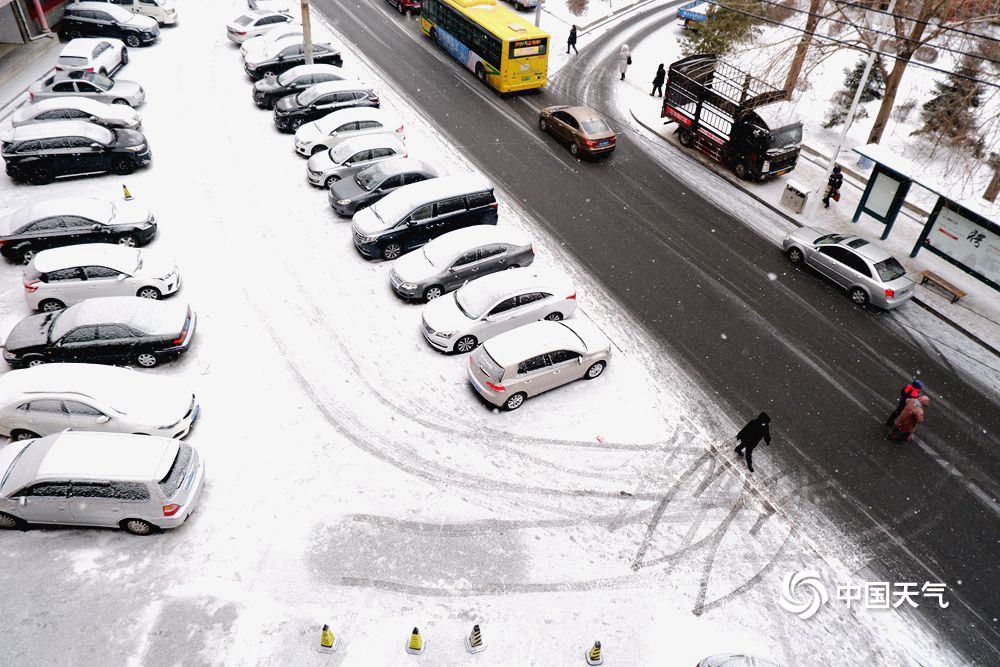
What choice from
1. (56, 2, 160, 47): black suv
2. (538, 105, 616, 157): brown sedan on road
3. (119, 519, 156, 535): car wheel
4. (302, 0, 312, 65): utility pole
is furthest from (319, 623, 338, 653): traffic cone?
(56, 2, 160, 47): black suv

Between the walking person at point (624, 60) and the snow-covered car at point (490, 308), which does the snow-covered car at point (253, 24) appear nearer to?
the walking person at point (624, 60)

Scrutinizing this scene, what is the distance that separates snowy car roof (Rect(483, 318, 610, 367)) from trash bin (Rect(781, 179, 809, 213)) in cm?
1131

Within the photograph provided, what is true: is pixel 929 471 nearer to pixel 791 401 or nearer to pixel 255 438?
pixel 791 401

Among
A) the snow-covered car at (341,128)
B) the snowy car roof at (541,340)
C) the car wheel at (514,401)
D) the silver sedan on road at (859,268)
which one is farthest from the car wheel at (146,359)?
the silver sedan on road at (859,268)

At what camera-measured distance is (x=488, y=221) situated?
20156 millimetres

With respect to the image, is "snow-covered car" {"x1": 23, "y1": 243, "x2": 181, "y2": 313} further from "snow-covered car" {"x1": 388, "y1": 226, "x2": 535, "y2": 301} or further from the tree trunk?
the tree trunk

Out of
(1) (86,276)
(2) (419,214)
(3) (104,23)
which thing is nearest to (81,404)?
(1) (86,276)

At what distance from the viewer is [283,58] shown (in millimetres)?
28469

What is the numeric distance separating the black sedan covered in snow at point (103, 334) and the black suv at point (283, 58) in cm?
1661

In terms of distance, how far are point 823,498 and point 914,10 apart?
23.0 metres

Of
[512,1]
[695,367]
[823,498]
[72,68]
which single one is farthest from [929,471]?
[512,1]

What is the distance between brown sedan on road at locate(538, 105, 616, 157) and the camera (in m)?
24.7

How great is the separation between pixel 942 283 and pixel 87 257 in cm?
2317

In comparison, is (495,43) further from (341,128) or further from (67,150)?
(67,150)
